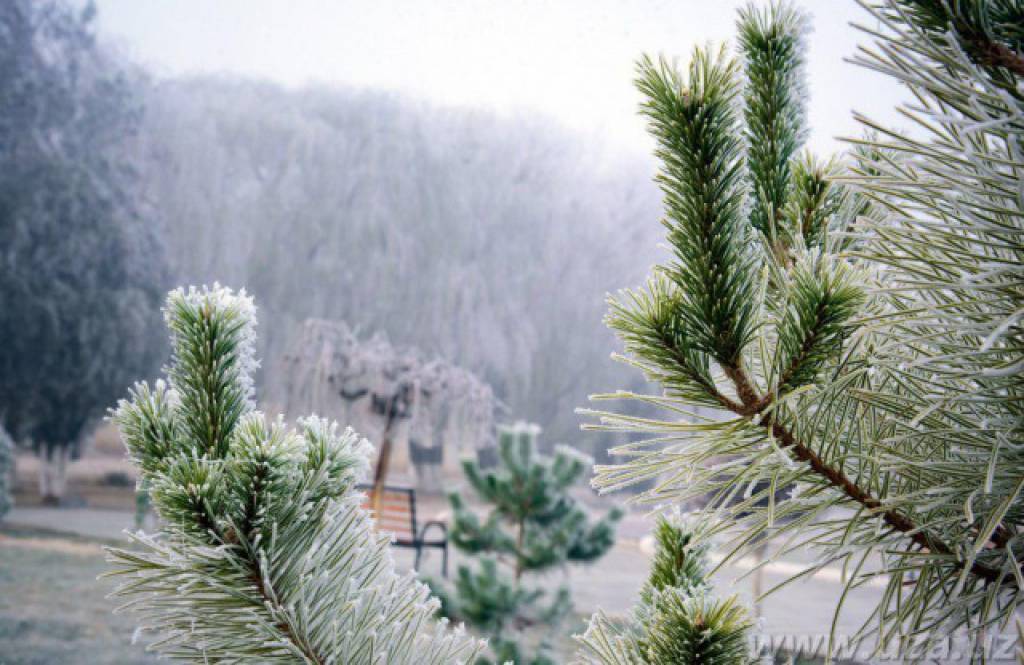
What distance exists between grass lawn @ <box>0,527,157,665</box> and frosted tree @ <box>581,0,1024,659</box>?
309 centimetres

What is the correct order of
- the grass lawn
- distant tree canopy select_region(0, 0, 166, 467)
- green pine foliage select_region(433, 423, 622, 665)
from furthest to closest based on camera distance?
distant tree canopy select_region(0, 0, 166, 467)
the grass lawn
green pine foliage select_region(433, 423, 622, 665)

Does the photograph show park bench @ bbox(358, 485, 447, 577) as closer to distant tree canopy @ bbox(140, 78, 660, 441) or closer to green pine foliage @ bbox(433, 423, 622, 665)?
distant tree canopy @ bbox(140, 78, 660, 441)

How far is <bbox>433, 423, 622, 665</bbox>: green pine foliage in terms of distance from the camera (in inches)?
81.5

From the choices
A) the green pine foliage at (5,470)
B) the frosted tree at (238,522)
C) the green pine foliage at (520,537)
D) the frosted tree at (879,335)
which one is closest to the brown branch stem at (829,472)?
the frosted tree at (879,335)

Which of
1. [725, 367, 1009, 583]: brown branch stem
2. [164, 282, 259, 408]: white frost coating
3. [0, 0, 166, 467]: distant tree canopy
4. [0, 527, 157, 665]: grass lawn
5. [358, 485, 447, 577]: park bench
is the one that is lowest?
[0, 527, 157, 665]: grass lawn

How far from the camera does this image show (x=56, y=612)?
3.43 meters

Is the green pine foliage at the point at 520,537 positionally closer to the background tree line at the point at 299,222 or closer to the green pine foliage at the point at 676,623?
the green pine foliage at the point at 676,623

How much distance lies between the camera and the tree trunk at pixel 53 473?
4.17m

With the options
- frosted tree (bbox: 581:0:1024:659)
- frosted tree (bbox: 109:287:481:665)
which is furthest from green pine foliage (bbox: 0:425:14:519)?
frosted tree (bbox: 581:0:1024:659)

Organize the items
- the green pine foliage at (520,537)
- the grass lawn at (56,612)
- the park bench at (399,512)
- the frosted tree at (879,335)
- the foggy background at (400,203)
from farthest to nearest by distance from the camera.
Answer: the foggy background at (400,203) < the park bench at (399,512) < the grass lawn at (56,612) < the green pine foliage at (520,537) < the frosted tree at (879,335)

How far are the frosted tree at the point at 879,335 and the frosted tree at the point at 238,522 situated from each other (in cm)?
11

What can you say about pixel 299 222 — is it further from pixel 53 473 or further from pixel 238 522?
pixel 238 522

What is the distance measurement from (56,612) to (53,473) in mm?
963

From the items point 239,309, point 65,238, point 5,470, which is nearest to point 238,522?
point 239,309
